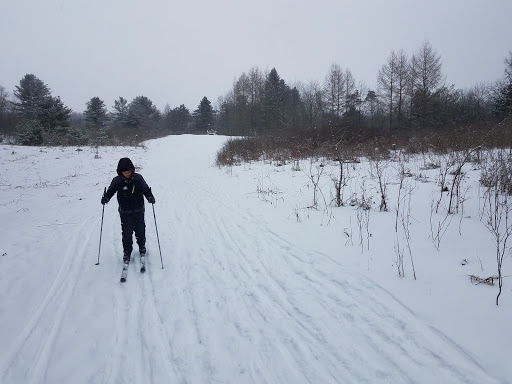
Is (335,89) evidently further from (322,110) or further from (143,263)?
(143,263)

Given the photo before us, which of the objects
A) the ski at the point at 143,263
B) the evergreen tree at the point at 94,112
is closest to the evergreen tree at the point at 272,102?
the evergreen tree at the point at 94,112

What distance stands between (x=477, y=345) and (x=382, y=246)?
2191 millimetres

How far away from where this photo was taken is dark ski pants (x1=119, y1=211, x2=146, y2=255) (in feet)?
15.5

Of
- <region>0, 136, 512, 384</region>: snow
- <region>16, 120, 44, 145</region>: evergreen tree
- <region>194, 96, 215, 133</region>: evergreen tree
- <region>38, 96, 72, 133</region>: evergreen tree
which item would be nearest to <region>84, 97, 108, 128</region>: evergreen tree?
<region>38, 96, 72, 133</region>: evergreen tree

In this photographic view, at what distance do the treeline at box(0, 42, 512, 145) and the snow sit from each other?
327 inches

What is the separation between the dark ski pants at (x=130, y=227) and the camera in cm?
474

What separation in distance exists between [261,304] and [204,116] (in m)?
65.5

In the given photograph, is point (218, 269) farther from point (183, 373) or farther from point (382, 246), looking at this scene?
point (382, 246)

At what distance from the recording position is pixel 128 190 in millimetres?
4660

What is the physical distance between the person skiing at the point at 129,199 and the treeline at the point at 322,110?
953 cm

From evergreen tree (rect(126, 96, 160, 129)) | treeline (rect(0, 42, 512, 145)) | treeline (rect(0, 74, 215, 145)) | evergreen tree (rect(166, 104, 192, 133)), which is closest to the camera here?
treeline (rect(0, 42, 512, 145))

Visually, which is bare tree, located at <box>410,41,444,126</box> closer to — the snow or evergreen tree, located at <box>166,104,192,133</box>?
the snow

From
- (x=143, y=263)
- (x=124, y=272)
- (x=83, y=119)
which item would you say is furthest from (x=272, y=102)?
(x=124, y=272)

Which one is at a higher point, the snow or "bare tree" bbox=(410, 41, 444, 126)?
"bare tree" bbox=(410, 41, 444, 126)
